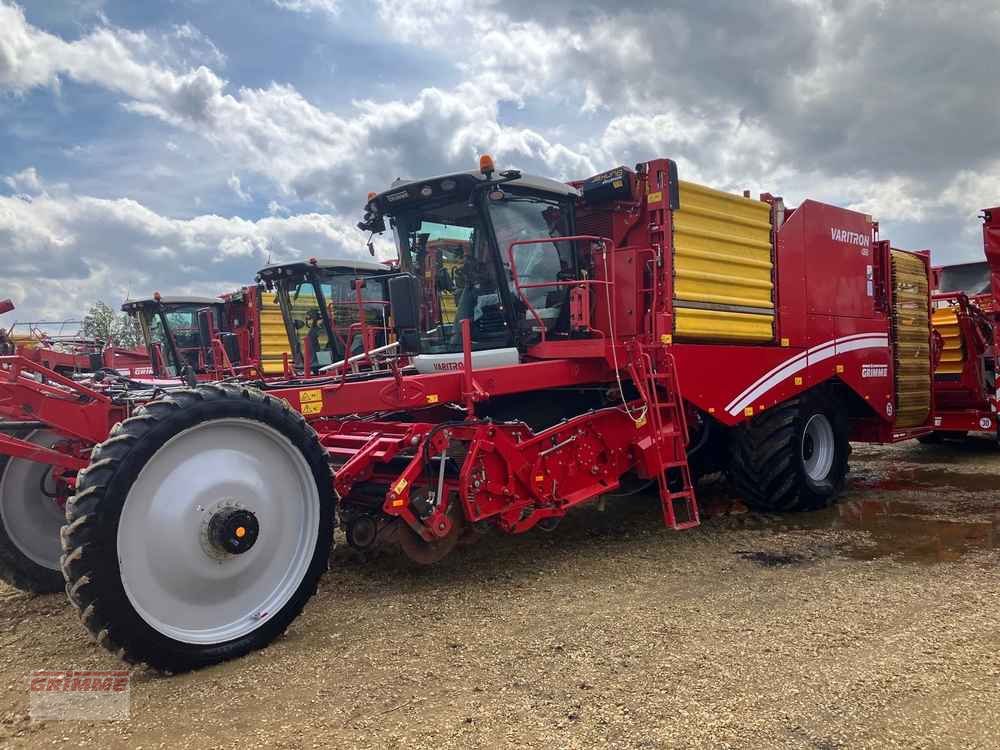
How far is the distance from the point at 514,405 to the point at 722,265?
6.57 ft

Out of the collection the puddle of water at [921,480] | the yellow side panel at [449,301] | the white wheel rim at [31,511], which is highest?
the yellow side panel at [449,301]

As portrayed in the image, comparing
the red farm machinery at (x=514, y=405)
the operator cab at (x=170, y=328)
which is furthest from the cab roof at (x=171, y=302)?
the red farm machinery at (x=514, y=405)

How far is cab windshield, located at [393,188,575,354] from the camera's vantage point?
514 cm

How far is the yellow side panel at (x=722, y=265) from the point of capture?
5523 millimetres

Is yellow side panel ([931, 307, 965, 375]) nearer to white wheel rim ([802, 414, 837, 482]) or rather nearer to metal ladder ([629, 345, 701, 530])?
white wheel rim ([802, 414, 837, 482])

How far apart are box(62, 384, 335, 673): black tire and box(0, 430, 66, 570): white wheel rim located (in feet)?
5.31

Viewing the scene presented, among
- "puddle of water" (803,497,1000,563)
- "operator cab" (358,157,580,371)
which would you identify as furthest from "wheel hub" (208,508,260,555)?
"puddle of water" (803,497,1000,563)

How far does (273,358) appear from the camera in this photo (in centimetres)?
1169

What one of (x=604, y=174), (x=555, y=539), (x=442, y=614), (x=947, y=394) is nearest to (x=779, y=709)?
(x=442, y=614)

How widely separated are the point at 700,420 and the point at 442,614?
2968mm

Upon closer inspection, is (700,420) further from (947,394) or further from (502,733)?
(947,394)

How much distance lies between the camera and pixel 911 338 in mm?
7922

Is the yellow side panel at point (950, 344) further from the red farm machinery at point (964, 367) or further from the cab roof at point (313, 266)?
the cab roof at point (313, 266)

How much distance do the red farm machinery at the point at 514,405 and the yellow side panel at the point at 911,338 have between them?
0.04 m
